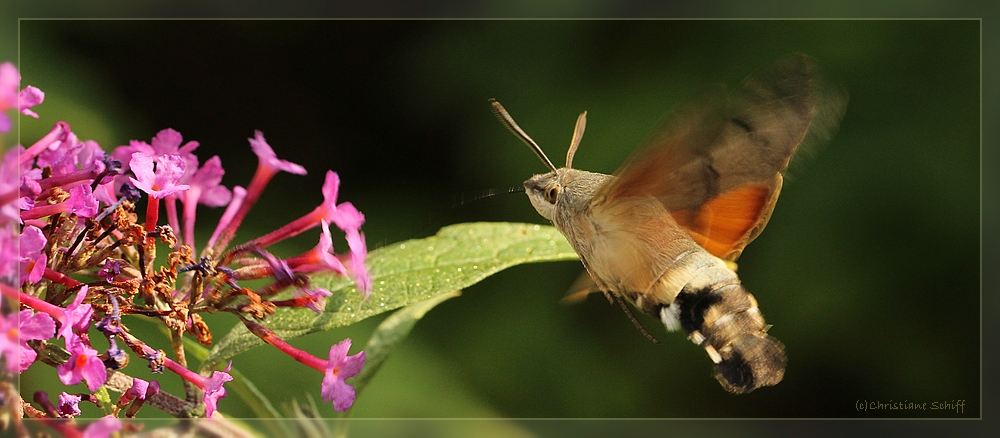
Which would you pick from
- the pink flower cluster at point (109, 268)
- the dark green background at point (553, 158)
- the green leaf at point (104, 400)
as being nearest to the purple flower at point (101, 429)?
the pink flower cluster at point (109, 268)

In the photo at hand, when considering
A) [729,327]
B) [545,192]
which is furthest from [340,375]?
[729,327]

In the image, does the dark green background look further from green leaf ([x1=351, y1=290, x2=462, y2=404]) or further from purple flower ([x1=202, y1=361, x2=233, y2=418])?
purple flower ([x1=202, y1=361, x2=233, y2=418])

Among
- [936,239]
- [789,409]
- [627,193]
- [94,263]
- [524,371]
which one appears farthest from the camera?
[524,371]

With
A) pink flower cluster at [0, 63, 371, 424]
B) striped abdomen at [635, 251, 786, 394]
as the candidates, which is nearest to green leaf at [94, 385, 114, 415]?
pink flower cluster at [0, 63, 371, 424]

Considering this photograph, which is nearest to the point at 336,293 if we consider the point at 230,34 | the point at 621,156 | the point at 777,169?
the point at 777,169

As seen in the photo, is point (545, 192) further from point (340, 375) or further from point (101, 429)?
point (101, 429)

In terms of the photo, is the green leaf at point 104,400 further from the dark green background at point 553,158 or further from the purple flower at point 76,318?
the dark green background at point 553,158

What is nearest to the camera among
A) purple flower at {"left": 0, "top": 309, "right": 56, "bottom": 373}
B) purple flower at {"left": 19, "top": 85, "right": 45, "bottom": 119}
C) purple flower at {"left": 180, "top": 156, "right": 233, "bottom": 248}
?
purple flower at {"left": 0, "top": 309, "right": 56, "bottom": 373}

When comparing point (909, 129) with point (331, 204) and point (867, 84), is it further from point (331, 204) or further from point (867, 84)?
point (331, 204)
